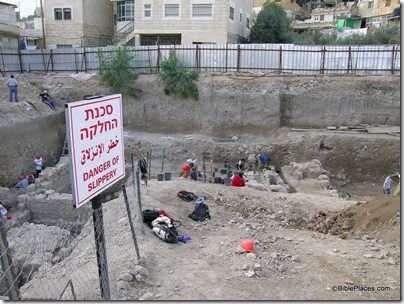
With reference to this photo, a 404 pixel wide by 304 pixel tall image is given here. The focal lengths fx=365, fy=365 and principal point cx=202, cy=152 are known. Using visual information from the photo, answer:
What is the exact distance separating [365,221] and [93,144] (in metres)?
6.79

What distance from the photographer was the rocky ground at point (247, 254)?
524 cm

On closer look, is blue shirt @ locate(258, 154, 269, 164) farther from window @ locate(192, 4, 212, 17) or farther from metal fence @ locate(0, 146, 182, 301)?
window @ locate(192, 4, 212, 17)

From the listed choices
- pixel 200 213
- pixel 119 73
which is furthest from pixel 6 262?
pixel 119 73

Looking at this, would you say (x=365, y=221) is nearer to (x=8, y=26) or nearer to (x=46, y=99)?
(x=46, y=99)

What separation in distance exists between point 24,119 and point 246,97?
10464mm

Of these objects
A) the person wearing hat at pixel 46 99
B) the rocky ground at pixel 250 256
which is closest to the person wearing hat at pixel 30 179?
the person wearing hat at pixel 46 99

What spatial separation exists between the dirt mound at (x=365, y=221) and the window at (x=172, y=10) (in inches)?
774

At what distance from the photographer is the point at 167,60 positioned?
63.1ft

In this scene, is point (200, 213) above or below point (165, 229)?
below

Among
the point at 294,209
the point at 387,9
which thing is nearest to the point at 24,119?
the point at 294,209

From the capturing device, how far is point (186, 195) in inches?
358

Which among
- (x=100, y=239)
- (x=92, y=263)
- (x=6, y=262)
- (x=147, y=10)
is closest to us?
(x=6, y=262)

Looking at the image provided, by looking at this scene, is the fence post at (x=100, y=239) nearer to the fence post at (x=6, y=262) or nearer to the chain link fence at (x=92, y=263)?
the chain link fence at (x=92, y=263)

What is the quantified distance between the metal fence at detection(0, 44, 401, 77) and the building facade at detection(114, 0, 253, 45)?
4.56m
